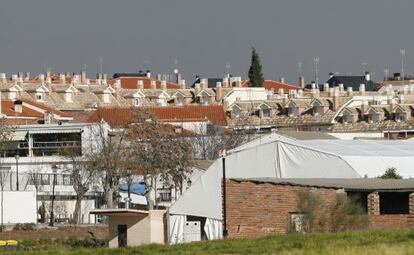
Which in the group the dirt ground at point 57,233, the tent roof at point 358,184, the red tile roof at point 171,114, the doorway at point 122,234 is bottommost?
the dirt ground at point 57,233

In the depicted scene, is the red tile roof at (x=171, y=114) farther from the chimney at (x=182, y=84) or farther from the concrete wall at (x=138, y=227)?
the concrete wall at (x=138, y=227)

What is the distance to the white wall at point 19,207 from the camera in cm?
8344

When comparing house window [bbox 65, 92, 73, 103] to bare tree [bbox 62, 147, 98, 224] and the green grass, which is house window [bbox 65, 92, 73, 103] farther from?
the green grass

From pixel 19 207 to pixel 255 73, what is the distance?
90.7m

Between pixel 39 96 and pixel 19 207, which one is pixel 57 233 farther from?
pixel 39 96

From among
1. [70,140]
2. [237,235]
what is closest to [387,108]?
[70,140]

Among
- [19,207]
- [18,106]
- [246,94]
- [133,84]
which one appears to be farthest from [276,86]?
[19,207]

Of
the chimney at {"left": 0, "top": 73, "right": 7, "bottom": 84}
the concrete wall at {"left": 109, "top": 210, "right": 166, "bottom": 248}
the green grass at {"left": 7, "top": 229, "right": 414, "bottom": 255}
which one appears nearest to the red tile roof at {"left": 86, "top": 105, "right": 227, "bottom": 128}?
the chimney at {"left": 0, "top": 73, "right": 7, "bottom": 84}

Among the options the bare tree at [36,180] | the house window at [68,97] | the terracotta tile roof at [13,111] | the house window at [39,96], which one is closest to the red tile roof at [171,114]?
the terracotta tile roof at [13,111]

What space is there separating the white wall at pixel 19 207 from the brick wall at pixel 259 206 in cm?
3047

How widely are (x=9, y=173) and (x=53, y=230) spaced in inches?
800

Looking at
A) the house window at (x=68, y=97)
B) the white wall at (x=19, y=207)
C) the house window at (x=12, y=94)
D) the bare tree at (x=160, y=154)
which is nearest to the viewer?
the white wall at (x=19, y=207)

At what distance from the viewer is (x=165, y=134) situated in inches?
3964

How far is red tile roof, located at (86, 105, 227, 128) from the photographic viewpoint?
120938 mm
